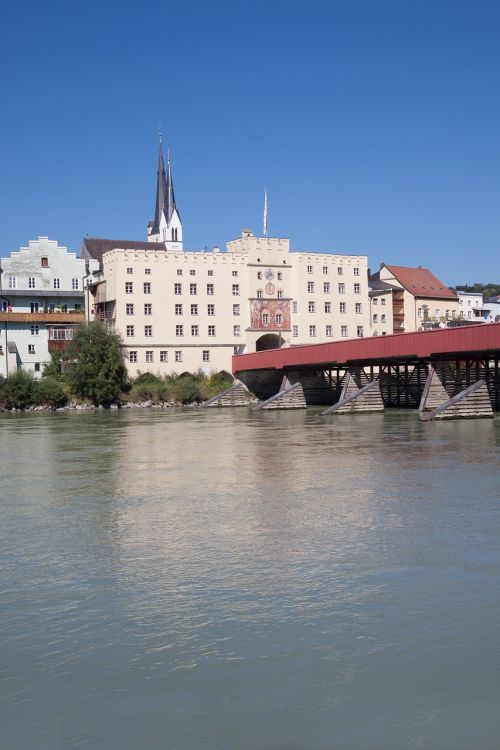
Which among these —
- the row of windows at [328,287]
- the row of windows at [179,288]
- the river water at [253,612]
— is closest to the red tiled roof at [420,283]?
the row of windows at [328,287]

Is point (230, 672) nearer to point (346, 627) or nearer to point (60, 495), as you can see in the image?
point (346, 627)

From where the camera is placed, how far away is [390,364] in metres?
55.7

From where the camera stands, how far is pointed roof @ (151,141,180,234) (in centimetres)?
12481

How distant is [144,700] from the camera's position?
8.02 m

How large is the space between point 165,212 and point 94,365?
64836 millimetres

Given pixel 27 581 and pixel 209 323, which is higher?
pixel 209 323

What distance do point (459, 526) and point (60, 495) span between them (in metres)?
9.51

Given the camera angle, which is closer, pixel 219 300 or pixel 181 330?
pixel 181 330

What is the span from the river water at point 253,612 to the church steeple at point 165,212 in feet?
340

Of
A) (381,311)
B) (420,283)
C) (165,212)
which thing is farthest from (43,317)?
(165,212)

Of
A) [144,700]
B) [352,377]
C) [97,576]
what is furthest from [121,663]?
[352,377]

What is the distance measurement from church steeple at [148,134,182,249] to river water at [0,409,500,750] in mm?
103678

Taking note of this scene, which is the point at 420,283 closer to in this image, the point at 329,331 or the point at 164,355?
the point at 329,331

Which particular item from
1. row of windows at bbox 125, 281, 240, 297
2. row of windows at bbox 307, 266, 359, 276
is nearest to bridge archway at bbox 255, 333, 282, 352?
row of windows at bbox 125, 281, 240, 297
